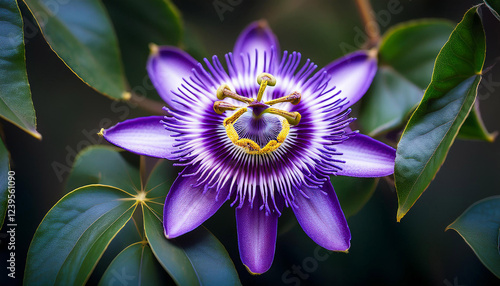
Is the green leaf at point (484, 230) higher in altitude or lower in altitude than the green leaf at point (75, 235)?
lower

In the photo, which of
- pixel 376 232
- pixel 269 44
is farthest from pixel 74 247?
pixel 376 232

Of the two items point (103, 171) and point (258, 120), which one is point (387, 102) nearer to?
point (258, 120)

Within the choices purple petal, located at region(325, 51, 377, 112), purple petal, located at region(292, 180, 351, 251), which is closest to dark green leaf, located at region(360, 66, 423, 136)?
purple petal, located at region(325, 51, 377, 112)

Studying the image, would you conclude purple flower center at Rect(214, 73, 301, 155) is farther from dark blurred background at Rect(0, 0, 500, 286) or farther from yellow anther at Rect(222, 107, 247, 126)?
dark blurred background at Rect(0, 0, 500, 286)

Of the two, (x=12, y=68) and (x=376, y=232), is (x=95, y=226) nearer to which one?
(x=12, y=68)

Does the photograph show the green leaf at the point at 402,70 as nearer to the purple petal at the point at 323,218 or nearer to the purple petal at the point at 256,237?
the purple petal at the point at 323,218

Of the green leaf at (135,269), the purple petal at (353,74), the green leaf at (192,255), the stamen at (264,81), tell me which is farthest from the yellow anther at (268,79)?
the green leaf at (135,269)
